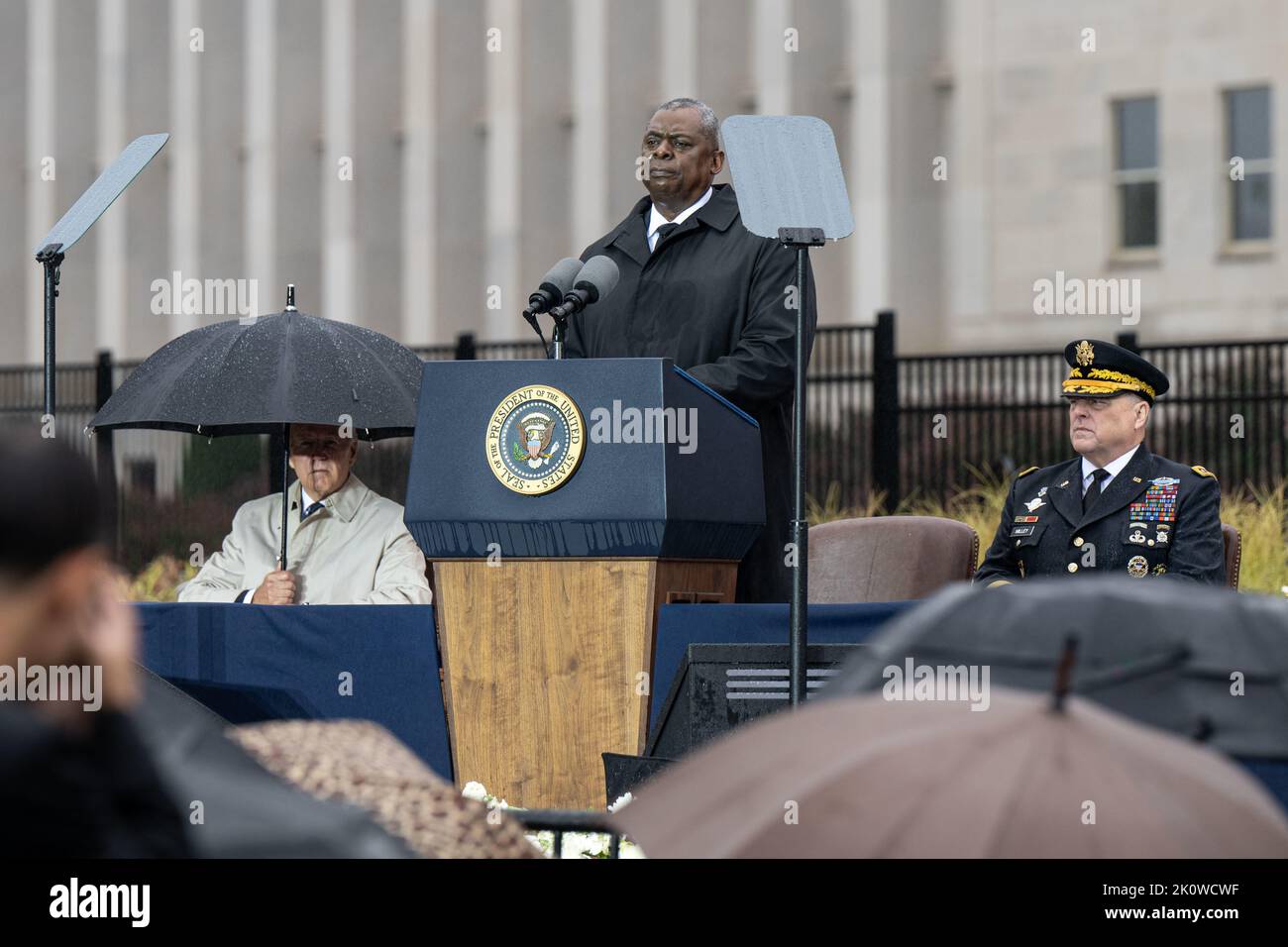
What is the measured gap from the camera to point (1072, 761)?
6.52ft

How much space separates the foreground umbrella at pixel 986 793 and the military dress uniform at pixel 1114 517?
3623 mm

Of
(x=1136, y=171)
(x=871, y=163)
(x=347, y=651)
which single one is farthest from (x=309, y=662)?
(x=871, y=163)

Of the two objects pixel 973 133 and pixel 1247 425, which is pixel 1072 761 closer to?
pixel 1247 425

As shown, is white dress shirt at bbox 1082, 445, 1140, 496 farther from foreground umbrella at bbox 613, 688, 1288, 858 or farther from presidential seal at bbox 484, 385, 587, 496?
foreground umbrella at bbox 613, 688, 1288, 858

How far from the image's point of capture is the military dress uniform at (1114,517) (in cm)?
572

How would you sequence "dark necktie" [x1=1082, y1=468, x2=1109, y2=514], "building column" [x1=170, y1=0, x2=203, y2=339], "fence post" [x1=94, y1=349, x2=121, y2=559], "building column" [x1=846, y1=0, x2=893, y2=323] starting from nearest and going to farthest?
"dark necktie" [x1=1082, y1=468, x2=1109, y2=514] → "fence post" [x1=94, y1=349, x2=121, y2=559] → "building column" [x1=846, y1=0, x2=893, y2=323] → "building column" [x1=170, y1=0, x2=203, y2=339]

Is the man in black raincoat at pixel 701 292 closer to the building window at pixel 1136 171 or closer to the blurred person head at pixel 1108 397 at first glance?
the blurred person head at pixel 1108 397

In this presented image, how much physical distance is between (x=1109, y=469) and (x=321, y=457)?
2.39m

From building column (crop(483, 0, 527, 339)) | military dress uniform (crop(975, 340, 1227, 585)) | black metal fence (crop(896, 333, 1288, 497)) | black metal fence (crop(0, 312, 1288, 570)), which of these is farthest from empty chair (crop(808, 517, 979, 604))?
building column (crop(483, 0, 527, 339))

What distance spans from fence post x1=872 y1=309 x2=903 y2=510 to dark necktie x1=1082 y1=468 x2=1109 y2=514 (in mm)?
8511

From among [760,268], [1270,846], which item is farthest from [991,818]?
[760,268]

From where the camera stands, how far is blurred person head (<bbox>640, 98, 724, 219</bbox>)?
6070 millimetres

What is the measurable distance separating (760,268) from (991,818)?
4.13 m

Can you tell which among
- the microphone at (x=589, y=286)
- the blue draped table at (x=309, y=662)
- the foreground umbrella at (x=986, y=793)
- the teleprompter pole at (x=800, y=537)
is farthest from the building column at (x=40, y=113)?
the foreground umbrella at (x=986, y=793)
